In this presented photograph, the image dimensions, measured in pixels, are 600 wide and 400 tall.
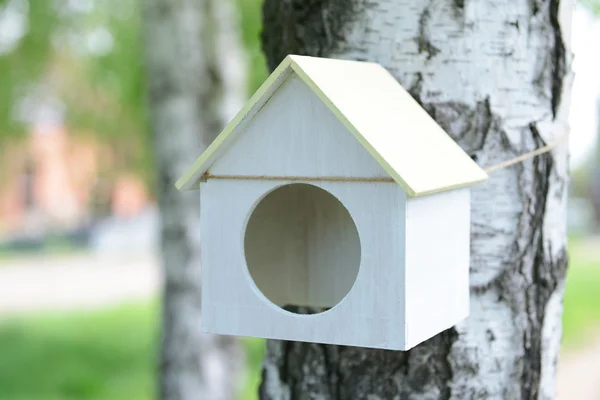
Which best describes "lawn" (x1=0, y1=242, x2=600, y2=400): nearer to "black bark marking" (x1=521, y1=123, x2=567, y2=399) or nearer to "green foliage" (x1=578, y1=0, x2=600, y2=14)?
"green foliage" (x1=578, y1=0, x2=600, y2=14)

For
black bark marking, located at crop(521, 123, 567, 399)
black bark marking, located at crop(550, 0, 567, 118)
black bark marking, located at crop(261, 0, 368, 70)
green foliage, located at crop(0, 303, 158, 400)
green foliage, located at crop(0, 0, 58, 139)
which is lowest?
green foliage, located at crop(0, 303, 158, 400)

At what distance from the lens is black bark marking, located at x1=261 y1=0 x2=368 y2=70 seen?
50.2 inches

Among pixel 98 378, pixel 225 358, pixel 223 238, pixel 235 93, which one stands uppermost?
pixel 235 93

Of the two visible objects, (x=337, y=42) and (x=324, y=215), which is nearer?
(x=337, y=42)

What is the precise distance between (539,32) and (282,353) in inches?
24.8

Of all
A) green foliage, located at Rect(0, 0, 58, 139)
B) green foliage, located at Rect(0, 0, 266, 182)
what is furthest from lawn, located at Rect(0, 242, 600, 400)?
green foliage, located at Rect(0, 0, 58, 139)

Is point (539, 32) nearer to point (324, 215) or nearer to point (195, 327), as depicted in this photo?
point (324, 215)

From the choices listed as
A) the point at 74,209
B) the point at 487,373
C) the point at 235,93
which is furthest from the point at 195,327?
the point at 74,209

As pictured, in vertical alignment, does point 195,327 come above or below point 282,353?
below

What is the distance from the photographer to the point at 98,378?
6.08 meters

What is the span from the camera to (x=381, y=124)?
1097mm

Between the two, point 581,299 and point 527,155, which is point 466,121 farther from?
point 581,299

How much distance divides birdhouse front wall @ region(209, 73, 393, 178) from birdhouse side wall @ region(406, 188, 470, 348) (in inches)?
3.9

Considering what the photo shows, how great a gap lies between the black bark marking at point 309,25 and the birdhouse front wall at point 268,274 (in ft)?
0.80
